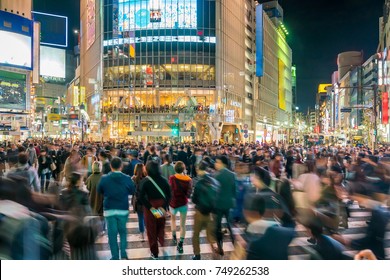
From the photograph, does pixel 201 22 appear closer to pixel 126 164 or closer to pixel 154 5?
pixel 154 5

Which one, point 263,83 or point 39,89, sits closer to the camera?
point 263,83

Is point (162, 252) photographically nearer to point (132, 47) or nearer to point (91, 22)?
point (132, 47)

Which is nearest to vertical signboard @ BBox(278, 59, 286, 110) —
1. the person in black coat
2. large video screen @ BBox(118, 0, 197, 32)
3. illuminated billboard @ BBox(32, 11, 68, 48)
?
large video screen @ BBox(118, 0, 197, 32)

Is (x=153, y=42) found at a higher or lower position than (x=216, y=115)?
higher

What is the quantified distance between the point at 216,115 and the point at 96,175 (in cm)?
4656

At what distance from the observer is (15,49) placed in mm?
57031

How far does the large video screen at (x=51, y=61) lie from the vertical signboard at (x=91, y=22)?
A: 7206 cm

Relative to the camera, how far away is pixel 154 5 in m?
54.9

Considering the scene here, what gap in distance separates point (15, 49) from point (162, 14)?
23.6 metres

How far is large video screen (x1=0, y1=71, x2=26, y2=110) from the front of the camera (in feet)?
183

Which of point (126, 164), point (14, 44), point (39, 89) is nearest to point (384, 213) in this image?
A: point (126, 164)

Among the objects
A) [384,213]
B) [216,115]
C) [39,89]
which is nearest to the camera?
[384,213]

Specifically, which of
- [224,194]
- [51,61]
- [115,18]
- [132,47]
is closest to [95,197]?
[224,194]
